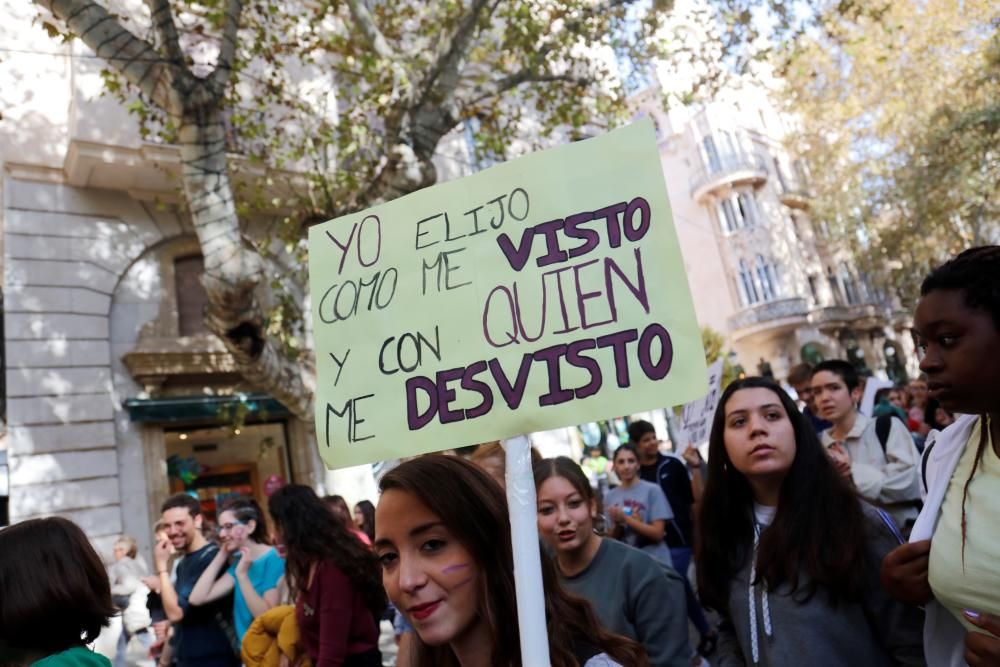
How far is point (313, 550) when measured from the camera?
11.9 ft

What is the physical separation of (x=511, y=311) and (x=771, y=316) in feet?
114

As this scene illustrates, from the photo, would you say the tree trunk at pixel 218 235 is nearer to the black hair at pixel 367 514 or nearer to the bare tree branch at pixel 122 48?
the bare tree branch at pixel 122 48

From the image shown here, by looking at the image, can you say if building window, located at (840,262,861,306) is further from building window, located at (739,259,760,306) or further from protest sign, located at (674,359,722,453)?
protest sign, located at (674,359,722,453)

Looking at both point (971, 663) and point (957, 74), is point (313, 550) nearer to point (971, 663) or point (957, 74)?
point (971, 663)

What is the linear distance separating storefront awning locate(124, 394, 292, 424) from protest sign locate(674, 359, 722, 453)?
650cm

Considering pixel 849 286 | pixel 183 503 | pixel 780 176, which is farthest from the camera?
pixel 849 286

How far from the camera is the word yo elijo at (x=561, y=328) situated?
5.73ft

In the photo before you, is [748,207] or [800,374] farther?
[748,207]

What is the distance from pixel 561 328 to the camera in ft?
5.94

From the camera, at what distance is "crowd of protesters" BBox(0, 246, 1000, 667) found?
175 cm

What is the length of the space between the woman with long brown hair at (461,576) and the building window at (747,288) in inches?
1379

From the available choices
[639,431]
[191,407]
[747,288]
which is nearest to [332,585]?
[639,431]

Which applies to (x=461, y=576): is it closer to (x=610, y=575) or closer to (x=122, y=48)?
(x=610, y=575)

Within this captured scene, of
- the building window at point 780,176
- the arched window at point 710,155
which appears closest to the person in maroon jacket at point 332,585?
the arched window at point 710,155
